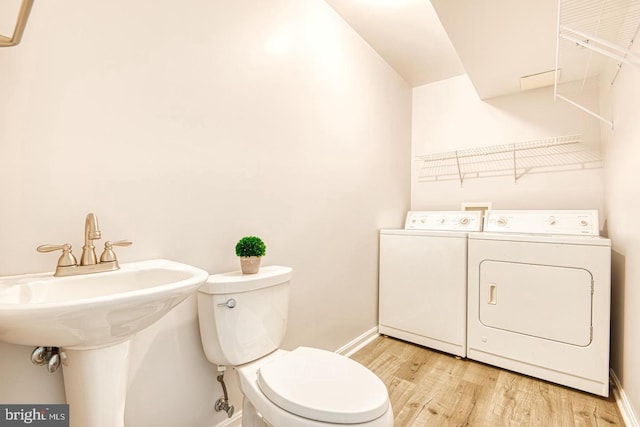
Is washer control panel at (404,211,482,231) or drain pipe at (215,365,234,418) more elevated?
washer control panel at (404,211,482,231)

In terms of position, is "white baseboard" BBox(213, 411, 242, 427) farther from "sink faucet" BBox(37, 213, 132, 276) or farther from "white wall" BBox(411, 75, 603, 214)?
"white wall" BBox(411, 75, 603, 214)

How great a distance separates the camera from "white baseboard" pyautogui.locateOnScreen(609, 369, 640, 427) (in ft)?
4.43

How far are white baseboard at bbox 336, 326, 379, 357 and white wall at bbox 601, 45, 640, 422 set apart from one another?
4.69 ft

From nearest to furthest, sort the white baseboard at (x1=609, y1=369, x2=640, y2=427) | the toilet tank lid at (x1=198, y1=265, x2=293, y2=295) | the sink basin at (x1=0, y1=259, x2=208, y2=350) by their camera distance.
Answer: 1. the sink basin at (x1=0, y1=259, x2=208, y2=350)
2. the toilet tank lid at (x1=198, y1=265, x2=293, y2=295)
3. the white baseboard at (x1=609, y1=369, x2=640, y2=427)

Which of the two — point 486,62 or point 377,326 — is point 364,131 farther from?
point 377,326

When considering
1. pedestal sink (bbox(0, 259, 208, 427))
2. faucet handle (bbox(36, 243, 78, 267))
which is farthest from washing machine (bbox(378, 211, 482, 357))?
faucet handle (bbox(36, 243, 78, 267))

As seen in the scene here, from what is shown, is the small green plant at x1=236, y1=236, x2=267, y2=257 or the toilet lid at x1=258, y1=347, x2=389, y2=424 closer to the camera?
the toilet lid at x1=258, y1=347, x2=389, y2=424

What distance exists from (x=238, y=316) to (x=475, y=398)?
1.41 m

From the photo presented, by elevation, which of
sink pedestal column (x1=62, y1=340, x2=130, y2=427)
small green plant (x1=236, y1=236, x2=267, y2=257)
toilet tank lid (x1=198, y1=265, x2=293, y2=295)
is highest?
small green plant (x1=236, y1=236, x2=267, y2=257)

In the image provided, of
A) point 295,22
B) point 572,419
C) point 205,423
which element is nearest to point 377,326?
point 572,419

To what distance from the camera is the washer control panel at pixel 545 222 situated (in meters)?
1.87

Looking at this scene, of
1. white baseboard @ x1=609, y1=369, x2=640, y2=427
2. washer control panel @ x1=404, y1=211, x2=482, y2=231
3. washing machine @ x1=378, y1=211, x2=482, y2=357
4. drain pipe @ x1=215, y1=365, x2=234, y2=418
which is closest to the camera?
drain pipe @ x1=215, y1=365, x2=234, y2=418

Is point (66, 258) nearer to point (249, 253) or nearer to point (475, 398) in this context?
point (249, 253)

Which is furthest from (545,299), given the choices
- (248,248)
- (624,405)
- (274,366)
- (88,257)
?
(88,257)
